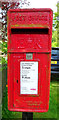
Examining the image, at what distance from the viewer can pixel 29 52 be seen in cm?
222

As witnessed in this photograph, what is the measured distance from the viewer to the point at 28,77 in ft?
7.39

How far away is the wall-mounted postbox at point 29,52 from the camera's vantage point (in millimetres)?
2197

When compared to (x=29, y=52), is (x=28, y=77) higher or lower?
lower

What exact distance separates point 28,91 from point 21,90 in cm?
10

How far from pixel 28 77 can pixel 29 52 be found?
13.9 inches

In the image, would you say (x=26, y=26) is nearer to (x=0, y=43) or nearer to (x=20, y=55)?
(x=20, y=55)

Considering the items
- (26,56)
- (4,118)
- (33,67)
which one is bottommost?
(4,118)

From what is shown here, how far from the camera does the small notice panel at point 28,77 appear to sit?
2.22 m

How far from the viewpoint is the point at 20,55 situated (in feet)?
7.35

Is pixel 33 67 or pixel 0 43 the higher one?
pixel 0 43

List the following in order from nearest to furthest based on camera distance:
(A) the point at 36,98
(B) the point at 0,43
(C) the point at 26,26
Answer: (C) the point at 26,26 < (A) the point at 36,98 < (B) the point at 0,43

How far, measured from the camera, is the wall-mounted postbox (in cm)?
220

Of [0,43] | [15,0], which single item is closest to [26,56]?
[0,43]

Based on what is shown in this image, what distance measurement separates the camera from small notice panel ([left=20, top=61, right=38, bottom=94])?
222cm
